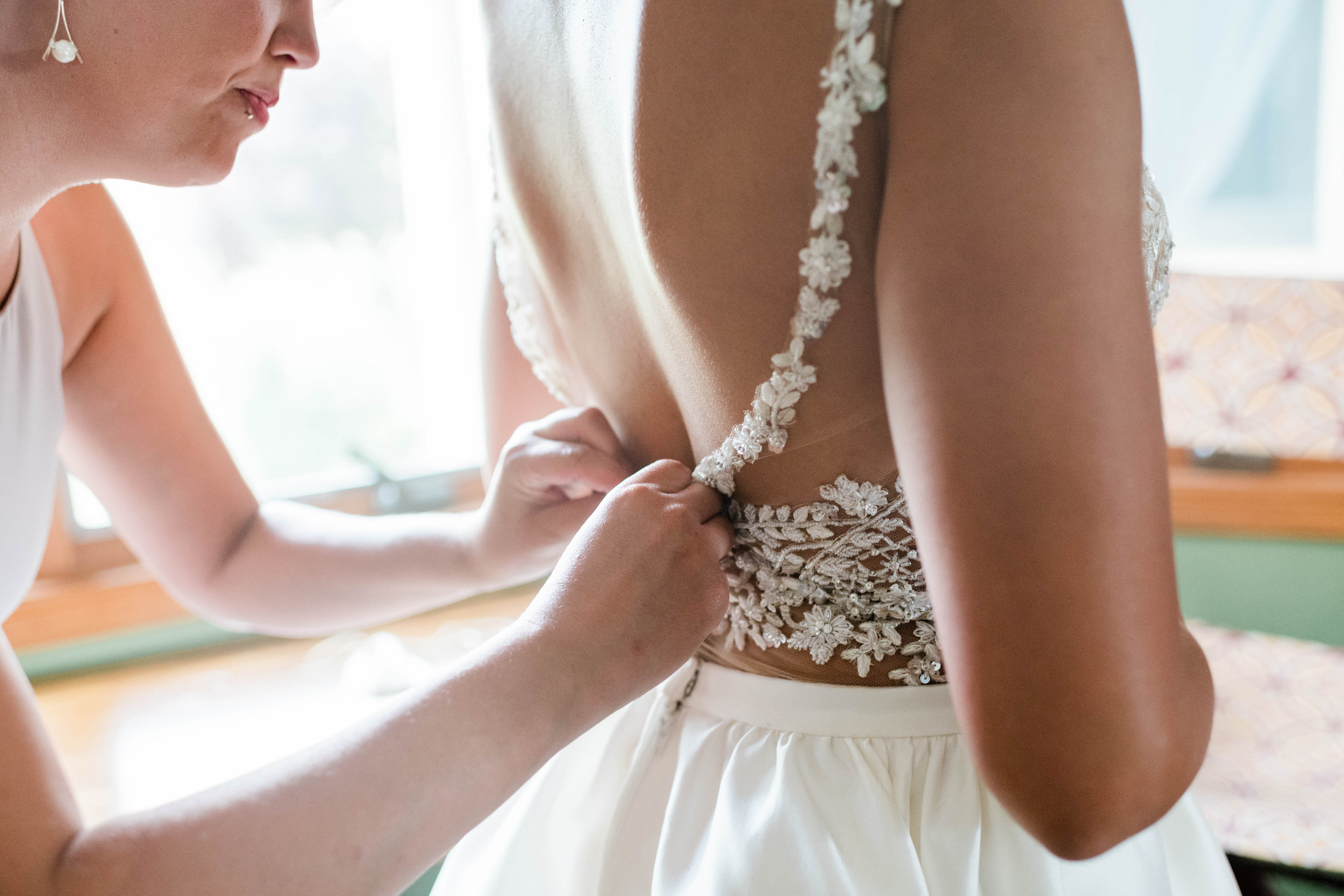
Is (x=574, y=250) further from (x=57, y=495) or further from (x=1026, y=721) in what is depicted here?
(x=57, y=495)

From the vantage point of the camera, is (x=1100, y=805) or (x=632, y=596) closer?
(x=1100, y=805)

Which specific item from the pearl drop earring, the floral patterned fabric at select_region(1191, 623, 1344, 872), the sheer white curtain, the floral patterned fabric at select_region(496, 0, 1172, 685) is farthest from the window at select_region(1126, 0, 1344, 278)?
the pearl drop earring

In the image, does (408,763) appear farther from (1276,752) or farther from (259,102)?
(1276,752)

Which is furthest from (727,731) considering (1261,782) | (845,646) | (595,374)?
(1261,782)

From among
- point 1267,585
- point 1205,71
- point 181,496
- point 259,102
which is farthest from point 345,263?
point 1267,585

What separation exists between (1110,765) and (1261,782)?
127 cm

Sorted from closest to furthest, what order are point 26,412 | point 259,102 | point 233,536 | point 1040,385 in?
point 1040,385, point 259,102, point 26,412, point 233,536

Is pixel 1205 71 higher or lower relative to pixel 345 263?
higher

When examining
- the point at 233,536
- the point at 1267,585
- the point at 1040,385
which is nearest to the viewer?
the point at 1040,385

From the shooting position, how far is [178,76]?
729mm

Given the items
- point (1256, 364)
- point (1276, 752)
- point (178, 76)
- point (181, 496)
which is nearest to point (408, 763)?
point (178, 76)

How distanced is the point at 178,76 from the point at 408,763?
533 mm

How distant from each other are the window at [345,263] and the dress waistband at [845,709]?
1.36 meters

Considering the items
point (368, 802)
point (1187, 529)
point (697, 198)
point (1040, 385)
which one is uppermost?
point (697, 198)
